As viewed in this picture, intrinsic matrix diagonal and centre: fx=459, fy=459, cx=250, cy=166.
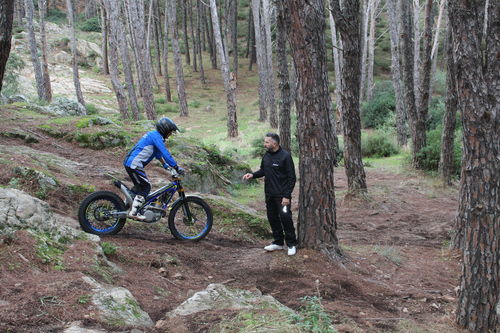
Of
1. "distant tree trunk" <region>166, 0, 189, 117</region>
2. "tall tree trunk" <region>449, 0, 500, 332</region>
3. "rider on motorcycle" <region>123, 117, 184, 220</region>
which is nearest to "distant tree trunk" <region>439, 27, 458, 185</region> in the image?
"tall tree trunk" <region>449, 0, 500, 332</region>

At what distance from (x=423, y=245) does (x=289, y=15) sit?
212 inches

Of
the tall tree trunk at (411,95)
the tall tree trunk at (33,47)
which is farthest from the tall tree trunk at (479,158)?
the tall tree trunk at (33,47)

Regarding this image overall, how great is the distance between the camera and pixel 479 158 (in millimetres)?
5117

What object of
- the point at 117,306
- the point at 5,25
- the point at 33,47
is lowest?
the point at 117,306

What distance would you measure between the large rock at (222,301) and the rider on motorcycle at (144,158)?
7.32 ft

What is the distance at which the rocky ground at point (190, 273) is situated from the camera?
4.22 m

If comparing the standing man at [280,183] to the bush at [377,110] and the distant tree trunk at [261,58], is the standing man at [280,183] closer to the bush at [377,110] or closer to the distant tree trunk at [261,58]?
the distant tree trunk at [261,58]

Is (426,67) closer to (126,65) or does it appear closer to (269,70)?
(269,70)

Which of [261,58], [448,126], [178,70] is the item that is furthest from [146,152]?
[178,70]

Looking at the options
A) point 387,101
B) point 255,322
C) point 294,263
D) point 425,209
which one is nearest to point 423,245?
point 425,209

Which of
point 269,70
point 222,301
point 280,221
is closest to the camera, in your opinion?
point 222,301

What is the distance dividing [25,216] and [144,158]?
2048 mm

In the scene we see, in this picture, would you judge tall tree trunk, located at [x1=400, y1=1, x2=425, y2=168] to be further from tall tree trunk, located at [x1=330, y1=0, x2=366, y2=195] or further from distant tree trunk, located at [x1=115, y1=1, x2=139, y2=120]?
distant tree trunk, located at [x1=115, y1=1, x2=139, y2=120]

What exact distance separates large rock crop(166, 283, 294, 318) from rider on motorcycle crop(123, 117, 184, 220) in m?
2.23
